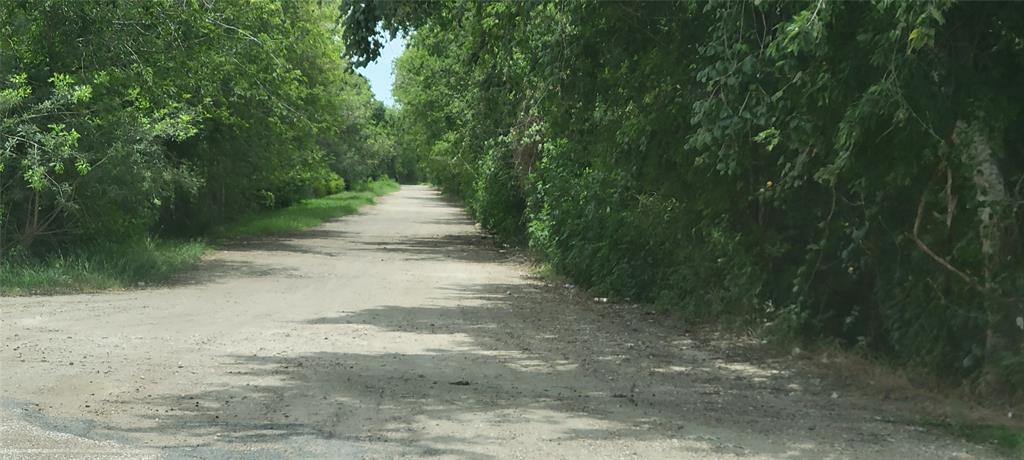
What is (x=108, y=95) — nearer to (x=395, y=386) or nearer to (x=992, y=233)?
(x=395, y=386)

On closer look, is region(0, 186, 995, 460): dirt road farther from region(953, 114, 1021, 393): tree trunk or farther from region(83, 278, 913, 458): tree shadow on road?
region(953, 114, 1021, 393): tree trunk

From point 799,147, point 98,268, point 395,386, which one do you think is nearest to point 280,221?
point 98,268

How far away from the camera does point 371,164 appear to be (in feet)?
210

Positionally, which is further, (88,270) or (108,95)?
(108,95)

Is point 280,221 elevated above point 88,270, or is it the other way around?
point 88,270

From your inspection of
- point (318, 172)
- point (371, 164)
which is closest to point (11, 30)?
point (318, 172)

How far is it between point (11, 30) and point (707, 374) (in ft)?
40.7

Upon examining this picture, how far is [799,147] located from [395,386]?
3920 millimetres

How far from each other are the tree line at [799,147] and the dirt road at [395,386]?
931mm

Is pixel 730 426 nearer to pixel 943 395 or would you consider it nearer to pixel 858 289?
pixel 943 395

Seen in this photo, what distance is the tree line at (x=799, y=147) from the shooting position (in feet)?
26.7

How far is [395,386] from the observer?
29.8 feet

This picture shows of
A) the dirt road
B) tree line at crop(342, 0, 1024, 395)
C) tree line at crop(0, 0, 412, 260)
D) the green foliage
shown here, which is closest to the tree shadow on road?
the dirt road

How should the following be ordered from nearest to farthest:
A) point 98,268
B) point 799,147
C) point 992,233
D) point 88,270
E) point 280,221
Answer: point 992,233 → point 799,147 → point 88,270 → point 98,268 → point 280,221
